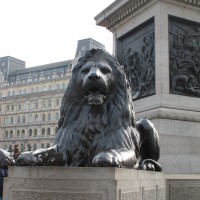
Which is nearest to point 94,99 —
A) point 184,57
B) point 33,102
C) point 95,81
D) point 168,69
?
point 95,81

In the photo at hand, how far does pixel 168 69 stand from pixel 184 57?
2.44 feet

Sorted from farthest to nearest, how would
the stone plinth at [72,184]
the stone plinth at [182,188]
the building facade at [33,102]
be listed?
the building facade at [33,102] → the stone plinth at [182,188] → the stone plinth at [72,184]

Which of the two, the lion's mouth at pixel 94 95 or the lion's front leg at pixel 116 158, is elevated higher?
the lion's mouth at pixel 94 95

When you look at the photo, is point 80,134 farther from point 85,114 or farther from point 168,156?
point 168,156

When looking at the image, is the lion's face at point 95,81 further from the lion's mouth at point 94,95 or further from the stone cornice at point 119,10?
the stone cornice at point 119,10

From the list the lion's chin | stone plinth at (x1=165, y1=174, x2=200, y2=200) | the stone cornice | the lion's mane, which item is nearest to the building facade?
the stone cornice

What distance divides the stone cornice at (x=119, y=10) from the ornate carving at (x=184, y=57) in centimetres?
63

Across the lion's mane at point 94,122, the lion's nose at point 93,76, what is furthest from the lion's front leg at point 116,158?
the lion's nose at point 93,76

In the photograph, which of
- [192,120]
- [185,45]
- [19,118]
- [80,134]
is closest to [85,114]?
[80,134]

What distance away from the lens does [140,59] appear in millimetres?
10469

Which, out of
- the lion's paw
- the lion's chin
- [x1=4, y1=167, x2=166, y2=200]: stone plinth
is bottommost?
[x1=4, y1=167, x2=166, y2=200]: stone plinth

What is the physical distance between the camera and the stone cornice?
1039 centimetres

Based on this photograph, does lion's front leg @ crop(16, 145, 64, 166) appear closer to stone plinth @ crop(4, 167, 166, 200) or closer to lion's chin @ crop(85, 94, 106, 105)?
stone plinth @ crop(4, 167, 166, 200)

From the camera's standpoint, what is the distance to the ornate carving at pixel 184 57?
32.1 feet
